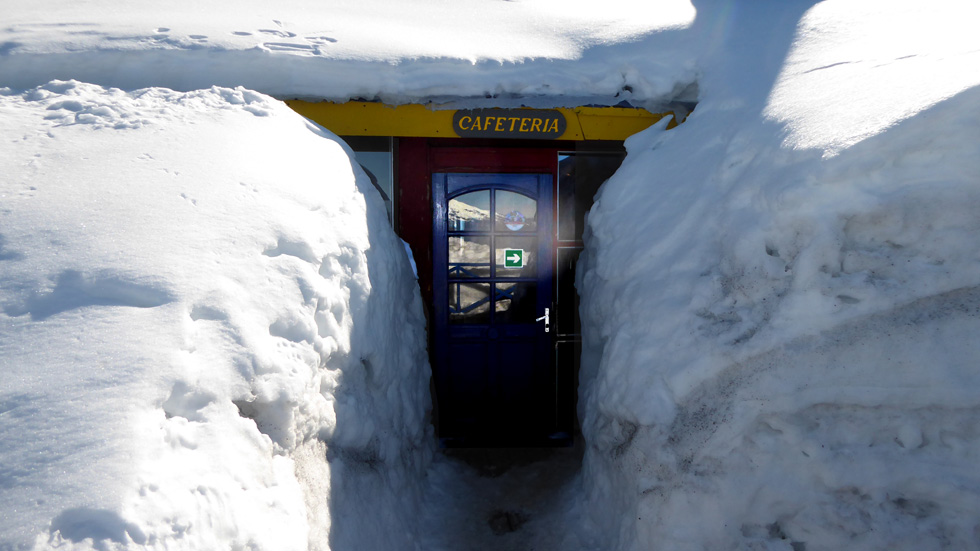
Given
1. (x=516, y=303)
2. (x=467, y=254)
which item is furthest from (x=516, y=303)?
(x=467, y=254)

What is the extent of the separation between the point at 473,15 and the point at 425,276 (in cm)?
244

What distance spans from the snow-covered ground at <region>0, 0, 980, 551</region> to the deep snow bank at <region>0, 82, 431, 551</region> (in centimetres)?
1

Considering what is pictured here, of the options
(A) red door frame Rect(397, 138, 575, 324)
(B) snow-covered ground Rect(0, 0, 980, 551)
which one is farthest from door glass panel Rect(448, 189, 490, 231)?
(B) snow-covered ground Rect(0, 0, 980, 551)

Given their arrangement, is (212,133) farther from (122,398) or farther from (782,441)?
(782,441)

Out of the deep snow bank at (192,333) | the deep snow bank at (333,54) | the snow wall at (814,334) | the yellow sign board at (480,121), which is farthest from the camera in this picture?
the yellow sign board at (480,121)

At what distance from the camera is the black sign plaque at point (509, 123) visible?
14.1 ft

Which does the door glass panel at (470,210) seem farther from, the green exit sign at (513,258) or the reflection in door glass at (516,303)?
the reflection in door glass at (516,303)

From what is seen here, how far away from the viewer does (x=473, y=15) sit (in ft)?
16.4

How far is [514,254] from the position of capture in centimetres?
477

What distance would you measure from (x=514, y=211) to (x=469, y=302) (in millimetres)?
882

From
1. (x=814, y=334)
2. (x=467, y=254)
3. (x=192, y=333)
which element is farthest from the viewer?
(x=467, y=254)

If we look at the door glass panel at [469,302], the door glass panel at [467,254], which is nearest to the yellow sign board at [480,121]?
the door glass panel at [467,254]

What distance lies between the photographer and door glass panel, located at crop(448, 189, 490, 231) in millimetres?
4703

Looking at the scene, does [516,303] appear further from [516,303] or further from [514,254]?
[514,254]
